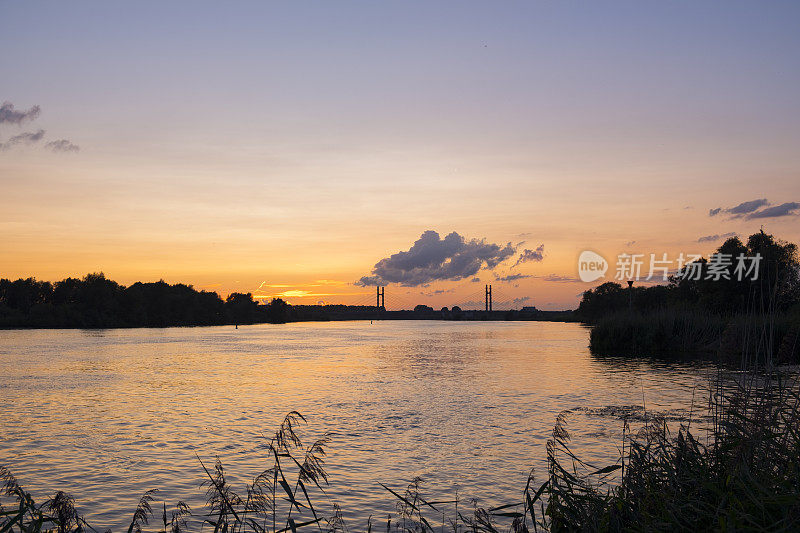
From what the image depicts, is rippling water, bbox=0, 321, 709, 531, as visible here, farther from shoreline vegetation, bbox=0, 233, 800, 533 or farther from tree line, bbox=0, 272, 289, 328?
tree line, bbox=0, 272, 289, 328

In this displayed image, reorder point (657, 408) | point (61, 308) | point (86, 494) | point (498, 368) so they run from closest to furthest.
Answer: point (86, 494) → point (657, 408) → point (498, 368) → point (61, 308)

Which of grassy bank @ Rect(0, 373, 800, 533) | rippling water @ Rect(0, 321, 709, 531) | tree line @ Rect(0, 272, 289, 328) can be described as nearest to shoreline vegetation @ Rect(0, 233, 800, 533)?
grassy bank @ Rect(0, 373, 800, 533)

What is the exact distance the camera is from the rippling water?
14.8 meters

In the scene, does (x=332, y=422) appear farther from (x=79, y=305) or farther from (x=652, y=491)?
(x=79, y=305)

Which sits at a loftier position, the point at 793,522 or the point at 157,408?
the point at 793,522

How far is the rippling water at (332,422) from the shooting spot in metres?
14.8

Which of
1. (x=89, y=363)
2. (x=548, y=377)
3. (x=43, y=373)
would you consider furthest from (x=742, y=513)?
(x=89, y=363)

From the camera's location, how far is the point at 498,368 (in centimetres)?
4456

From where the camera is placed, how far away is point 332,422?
22.8 m

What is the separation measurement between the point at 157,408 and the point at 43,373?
2012 centimetres

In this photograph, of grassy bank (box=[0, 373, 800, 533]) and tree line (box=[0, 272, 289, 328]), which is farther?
tree line (box=[0, 272, 289, 328])

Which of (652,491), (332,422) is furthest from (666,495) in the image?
(332,422)

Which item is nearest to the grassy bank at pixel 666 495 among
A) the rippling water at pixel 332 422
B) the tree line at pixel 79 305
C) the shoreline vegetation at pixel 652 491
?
the shoreline vegetation at pixel 652 491

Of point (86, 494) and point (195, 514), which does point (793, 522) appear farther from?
point (86, 494)
